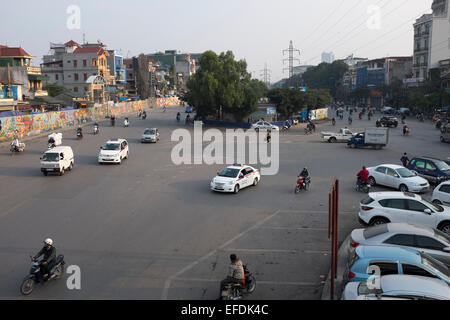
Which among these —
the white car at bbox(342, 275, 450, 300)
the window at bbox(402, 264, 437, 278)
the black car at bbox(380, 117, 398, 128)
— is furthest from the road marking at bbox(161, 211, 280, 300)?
the black car at bbox(380, 117, 398, 128)

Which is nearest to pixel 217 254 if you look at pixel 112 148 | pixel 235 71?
pixel 112 148

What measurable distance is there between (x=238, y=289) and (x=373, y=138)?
28.8 m

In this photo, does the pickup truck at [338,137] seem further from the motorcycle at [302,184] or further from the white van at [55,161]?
the white van at [55,161]

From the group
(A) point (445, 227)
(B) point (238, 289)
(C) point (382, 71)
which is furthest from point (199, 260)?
(C) point (382, 71)

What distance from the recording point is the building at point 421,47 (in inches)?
3141

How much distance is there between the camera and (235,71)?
51.9 metres

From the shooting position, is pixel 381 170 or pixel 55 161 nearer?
pixel 381 170

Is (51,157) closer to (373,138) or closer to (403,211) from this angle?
(403,211)

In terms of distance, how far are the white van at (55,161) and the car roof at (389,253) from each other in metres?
18.3

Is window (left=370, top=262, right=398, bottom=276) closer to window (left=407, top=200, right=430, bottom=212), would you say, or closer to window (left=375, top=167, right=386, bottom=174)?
window (left=407, top=200, right=430, bottom=212)

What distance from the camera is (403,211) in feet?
44.6
